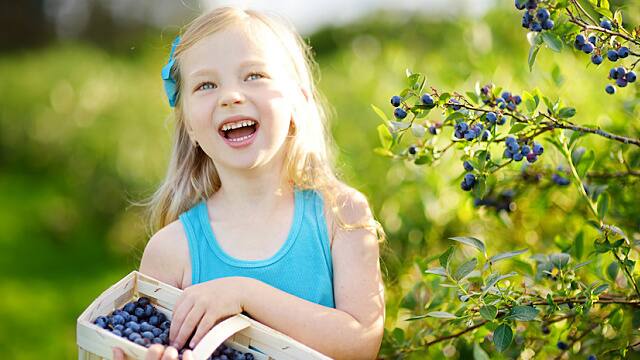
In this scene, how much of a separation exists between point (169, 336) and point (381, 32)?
781 cm

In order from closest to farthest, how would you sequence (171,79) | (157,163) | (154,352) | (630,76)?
(154,352) < (630,76) < (171,79) < (157,163)

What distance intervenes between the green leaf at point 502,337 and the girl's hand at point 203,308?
54cm

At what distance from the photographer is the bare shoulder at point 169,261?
6.61 ft

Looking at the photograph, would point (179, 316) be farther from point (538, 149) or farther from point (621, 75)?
point (621, 75)

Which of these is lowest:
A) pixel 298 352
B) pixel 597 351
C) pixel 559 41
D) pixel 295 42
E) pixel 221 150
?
pixel 597 351

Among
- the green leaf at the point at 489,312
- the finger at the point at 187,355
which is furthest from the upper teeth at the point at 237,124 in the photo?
the green leaf at the point at 489,312

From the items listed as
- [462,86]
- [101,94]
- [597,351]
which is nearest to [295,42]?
[597,351]

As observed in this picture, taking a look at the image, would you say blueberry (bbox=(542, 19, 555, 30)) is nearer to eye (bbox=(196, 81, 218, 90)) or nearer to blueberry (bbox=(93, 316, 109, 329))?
eye (bbox=(196, 81, 218, 90))

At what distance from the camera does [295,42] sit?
2174mm

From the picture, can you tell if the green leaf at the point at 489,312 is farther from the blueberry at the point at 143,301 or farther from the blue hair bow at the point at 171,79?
the blue hair bow at the point at 171,79

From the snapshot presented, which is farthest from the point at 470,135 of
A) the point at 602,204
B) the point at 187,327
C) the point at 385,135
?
the point at 187,327

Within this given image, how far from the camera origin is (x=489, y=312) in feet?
5.28

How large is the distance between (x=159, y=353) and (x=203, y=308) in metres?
0.20

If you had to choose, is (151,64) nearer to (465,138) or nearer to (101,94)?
(101,94)
